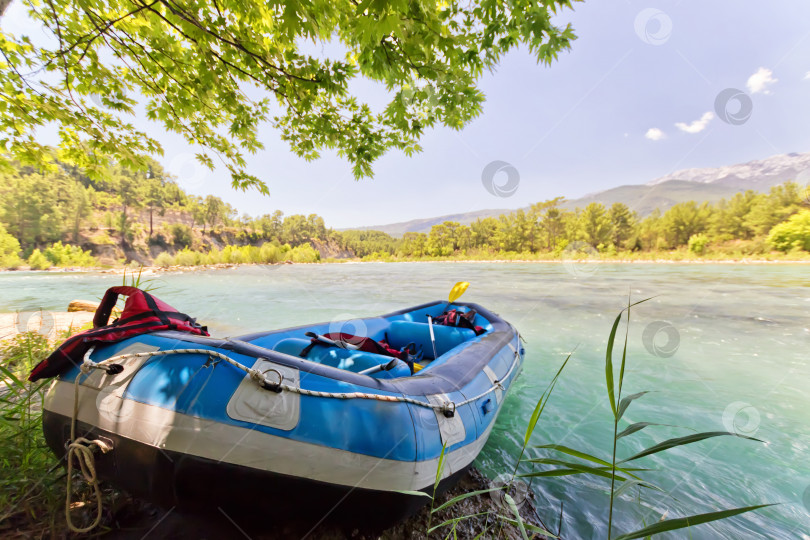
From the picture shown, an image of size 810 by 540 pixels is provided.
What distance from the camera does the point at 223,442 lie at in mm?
1162

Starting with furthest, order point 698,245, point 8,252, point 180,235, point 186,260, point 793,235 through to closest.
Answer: point 180,235, point 698,245, point 186,260, point 793,235, point 8,252

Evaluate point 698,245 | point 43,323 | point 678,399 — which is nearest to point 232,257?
point 43,323

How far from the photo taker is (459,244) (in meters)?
49.8

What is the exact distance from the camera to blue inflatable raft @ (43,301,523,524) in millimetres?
1156

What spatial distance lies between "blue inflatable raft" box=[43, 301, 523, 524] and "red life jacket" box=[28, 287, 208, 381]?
47 mm

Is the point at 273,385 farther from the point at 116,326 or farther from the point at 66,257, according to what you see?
the point at 66,257

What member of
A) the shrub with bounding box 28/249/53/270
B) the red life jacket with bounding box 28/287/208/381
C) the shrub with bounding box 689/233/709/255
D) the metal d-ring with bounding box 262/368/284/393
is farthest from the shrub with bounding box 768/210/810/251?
the shrub with bounding box 28/249/53/270

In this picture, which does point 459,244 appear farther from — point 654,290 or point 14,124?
point 14,124

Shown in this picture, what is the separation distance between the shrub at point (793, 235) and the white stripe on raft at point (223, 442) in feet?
133

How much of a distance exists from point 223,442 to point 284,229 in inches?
→ 2291

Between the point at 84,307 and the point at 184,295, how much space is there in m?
5.19

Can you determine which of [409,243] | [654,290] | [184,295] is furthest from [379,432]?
[409,243]

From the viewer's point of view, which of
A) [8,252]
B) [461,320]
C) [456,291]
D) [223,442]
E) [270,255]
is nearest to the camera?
[223,442]

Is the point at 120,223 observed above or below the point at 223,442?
above
